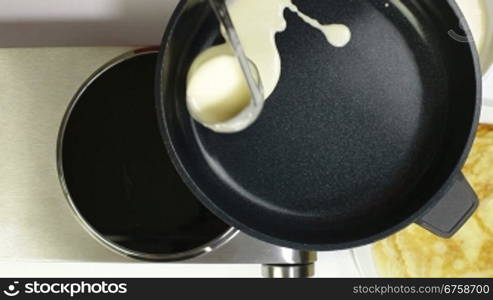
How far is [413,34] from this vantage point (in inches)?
28.7

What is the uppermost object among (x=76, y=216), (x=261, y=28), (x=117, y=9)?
(x=117, y=9)

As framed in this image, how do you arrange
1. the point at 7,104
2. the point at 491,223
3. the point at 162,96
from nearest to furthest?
the point at 162,96, the point at 7,104, the point at 491,223

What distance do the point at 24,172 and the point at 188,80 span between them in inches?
9.3

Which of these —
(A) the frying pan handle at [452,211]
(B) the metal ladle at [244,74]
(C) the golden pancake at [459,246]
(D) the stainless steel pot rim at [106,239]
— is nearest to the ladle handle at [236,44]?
(B) the metal ladle at [244,74]

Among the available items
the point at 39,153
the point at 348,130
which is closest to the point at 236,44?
the point at 348,130

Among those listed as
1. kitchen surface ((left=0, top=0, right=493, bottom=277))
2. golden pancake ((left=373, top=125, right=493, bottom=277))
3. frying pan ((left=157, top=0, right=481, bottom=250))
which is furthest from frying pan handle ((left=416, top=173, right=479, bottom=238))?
kitchen surface ((left=0, top=0, right=493, bottom=277))

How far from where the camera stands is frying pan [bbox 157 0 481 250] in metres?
0.70

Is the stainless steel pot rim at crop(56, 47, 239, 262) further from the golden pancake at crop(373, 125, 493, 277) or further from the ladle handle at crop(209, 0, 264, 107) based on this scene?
the golden pancake at crop(373, 125, 493, 277)

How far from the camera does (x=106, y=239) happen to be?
702 mm

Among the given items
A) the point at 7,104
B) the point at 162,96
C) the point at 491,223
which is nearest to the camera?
the point at 162,96

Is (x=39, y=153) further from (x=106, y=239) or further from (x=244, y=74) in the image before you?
(x=244, y=74)

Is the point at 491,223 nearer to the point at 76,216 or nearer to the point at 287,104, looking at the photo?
the point at 287,104

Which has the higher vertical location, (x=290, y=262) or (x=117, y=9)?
(x=117, y=9)

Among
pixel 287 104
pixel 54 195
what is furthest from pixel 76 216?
pixel 287 104
